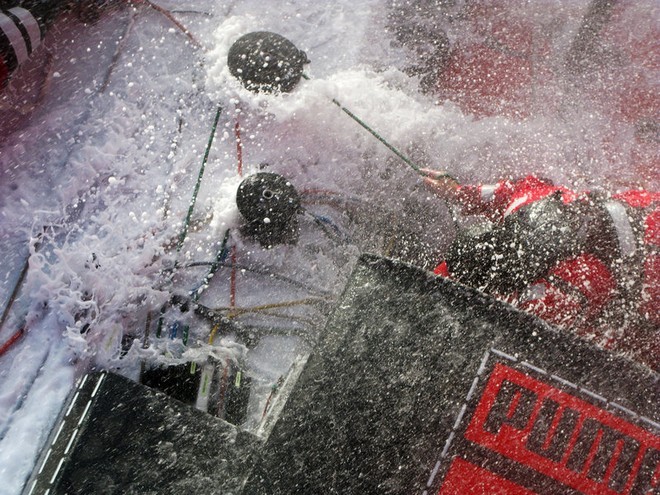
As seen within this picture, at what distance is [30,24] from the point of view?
10.3 feet

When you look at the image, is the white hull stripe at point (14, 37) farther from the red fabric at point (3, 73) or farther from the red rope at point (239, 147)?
the red rope at point (239, 147)

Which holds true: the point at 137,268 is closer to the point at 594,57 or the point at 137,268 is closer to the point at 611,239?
the point at 611,239

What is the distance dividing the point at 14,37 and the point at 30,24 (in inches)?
6.3

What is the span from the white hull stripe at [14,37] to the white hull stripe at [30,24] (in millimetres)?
69

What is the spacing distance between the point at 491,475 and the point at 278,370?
1.47 m

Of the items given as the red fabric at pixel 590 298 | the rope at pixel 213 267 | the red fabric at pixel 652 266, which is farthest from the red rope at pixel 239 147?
the red fabric at pixel 652 266

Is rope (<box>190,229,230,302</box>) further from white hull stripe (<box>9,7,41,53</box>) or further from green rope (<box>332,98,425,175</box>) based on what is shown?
white hull stripe (<box>9,7,41,53</box>)

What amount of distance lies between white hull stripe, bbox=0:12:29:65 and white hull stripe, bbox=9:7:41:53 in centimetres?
7

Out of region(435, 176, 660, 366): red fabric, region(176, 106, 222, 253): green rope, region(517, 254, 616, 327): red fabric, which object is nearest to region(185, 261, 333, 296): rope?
region(176, 106, 222, 253): green rope

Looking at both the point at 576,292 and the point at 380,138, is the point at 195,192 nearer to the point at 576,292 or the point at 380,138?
the point at 380,138

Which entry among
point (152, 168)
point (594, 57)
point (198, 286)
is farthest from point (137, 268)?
point (594, 57)

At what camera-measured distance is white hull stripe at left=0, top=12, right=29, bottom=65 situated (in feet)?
9.84

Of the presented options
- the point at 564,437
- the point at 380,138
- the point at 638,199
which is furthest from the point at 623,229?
the point at 380,138

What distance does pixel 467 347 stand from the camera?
6.82ft
